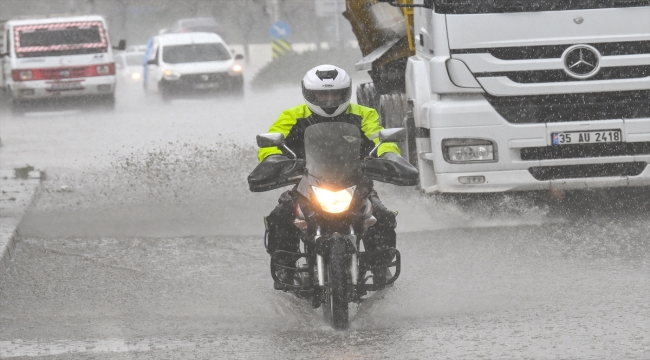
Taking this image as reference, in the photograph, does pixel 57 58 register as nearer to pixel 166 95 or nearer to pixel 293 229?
pixel 166 95

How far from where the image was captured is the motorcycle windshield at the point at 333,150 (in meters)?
6.54

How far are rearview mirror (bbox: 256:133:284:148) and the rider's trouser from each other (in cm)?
49

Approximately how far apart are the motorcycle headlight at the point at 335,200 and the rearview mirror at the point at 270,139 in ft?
1.08

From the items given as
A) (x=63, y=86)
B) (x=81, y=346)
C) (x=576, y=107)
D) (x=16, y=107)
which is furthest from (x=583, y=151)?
(x=16, y=107)

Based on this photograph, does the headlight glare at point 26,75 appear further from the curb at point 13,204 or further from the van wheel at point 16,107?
the curb at point 13,204

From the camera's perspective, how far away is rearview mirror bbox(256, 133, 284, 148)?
6629 millimetres

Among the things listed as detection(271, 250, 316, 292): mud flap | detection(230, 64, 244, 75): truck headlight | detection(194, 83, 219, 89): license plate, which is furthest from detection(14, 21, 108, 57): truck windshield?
detection(271, 250, 316, 292): mud flap

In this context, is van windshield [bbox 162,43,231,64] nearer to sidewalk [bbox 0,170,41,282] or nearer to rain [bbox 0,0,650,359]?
rain [bbox 0,0,650,359]

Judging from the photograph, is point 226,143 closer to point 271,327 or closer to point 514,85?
point 514,85

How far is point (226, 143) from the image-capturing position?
737 inches

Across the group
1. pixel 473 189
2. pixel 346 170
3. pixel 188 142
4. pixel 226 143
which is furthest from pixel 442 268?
pixel 188 142

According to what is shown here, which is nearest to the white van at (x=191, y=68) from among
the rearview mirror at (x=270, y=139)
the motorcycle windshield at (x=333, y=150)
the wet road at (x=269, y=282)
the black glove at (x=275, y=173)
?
the wet road at (x=269, y=282)

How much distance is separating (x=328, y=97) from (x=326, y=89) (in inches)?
2.1

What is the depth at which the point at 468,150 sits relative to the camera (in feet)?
32.5
